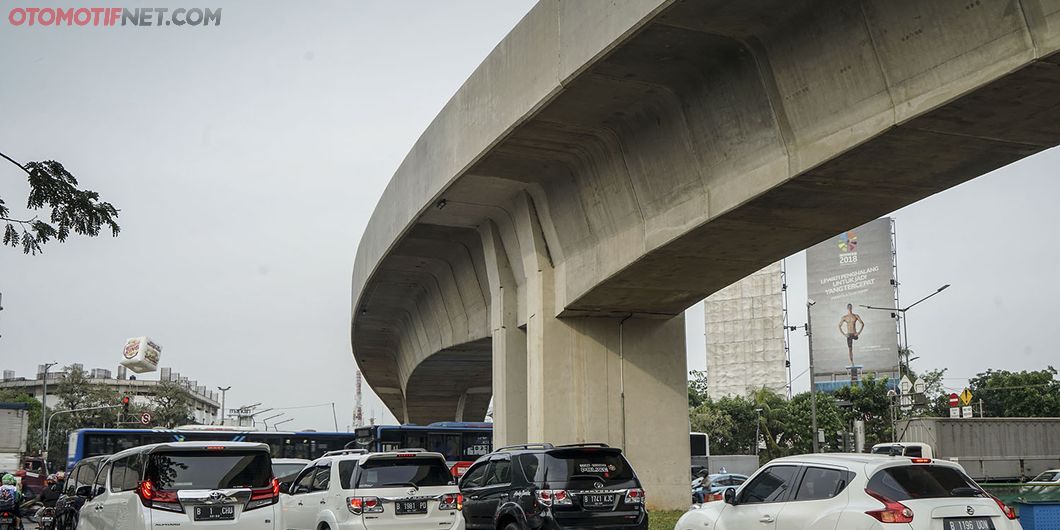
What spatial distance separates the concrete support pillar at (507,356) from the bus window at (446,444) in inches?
533

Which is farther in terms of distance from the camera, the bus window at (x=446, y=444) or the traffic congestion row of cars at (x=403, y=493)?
the bus window at (x=446, y=444)

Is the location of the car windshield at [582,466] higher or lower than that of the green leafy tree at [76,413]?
lower

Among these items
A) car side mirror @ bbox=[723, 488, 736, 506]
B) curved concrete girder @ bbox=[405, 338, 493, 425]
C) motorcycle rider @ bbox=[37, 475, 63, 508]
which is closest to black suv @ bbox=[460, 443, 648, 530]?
car side mirror @ bbox=[723, 488, 736, 506]

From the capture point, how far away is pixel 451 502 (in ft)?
46.3

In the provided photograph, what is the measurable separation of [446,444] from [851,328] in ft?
231

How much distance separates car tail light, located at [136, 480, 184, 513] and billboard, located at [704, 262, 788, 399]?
104 metres

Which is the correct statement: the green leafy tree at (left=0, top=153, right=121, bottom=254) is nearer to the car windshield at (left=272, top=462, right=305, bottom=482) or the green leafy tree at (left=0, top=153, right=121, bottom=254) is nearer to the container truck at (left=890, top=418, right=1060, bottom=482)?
the car windshield at (left=272, top=462, right=305, bottom=482)

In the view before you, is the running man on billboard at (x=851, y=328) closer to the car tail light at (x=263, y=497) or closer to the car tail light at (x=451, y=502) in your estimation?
the car tail light at (x=451, y=502)

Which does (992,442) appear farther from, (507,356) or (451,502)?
(451,502)

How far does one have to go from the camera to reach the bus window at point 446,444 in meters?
38.1

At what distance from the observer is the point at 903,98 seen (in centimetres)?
1177

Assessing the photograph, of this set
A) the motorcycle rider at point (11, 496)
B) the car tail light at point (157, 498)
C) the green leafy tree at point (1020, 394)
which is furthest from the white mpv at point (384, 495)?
the green leafy tree at point (1020, 394)

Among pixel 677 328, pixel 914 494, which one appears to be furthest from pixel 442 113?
pixel 914 494

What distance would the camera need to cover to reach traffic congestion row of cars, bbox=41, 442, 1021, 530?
37.5 feet
